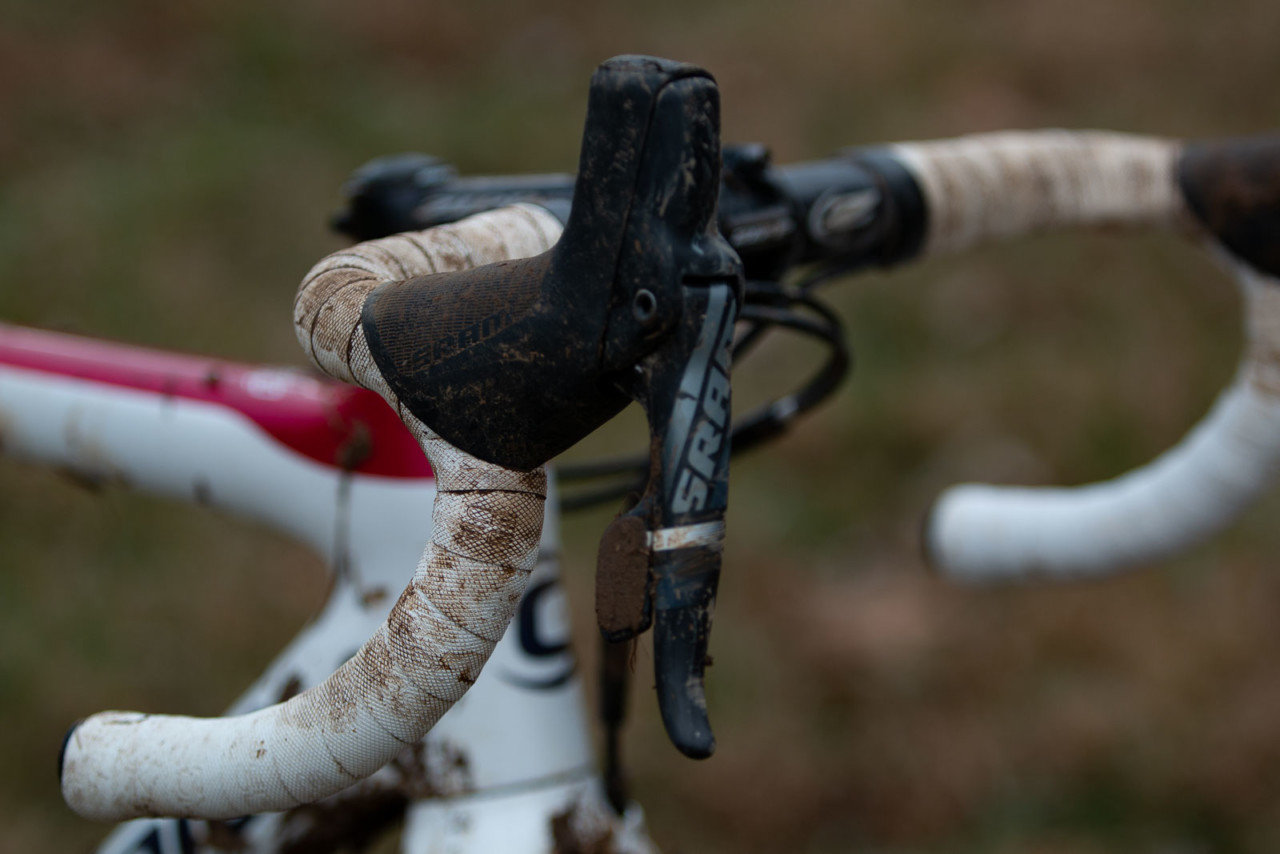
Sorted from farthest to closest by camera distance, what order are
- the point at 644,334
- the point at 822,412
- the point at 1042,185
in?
1. the point at 822,412
2. the point at 1042,185
3. the point at 644,334

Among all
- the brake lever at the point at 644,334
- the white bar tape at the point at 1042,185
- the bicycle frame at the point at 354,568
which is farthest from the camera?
the white bar tape at the point at 1042,185

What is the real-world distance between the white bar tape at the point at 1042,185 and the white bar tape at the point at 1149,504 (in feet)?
0.27

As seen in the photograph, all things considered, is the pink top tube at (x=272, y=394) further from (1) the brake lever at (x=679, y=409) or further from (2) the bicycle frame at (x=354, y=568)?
(1) the brake lever at (x=679, y=409)

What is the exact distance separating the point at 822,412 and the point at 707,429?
170cm

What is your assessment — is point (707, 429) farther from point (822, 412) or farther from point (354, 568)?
point (822, 412)

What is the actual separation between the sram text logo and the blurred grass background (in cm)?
87

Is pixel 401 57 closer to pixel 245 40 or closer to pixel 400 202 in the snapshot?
pixel 245 40

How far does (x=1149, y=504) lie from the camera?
2.91 ft

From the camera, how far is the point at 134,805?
18.8 inches

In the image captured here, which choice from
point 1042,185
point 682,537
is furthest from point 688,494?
point 1042,185

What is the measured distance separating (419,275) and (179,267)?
2.05 meters

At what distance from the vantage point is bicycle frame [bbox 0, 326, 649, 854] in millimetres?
642

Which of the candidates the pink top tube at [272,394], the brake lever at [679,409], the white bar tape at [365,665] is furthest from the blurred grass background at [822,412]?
the brake lever at [679,409]

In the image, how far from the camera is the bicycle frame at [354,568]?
64cm
